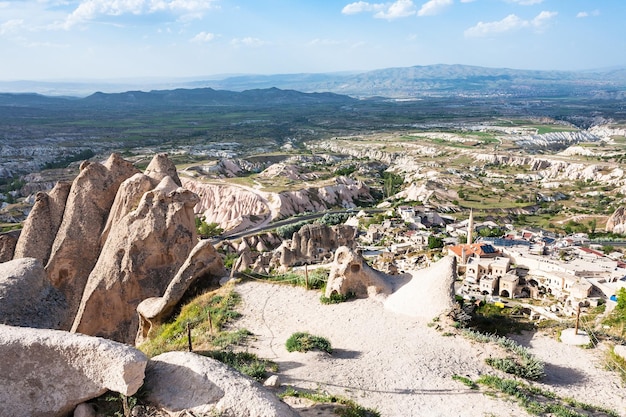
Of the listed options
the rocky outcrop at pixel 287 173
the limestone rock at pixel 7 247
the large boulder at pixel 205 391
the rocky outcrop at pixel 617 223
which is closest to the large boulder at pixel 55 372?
the large boulder at pixel 205 391

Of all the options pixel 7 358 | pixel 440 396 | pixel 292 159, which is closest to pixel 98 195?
pixel 7 358

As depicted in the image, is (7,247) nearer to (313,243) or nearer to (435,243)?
(313,243)

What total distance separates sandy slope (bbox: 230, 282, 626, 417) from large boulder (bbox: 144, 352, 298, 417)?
88.3 inches

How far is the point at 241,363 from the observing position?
12.9m

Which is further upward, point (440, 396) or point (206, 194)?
point (440, 396)

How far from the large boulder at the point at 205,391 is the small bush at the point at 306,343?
506 centimetres

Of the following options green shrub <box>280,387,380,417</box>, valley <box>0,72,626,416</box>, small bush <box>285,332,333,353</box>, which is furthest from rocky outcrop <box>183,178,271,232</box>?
green shrub <box>280,387,380,417</box>

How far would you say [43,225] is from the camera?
74.5 feet

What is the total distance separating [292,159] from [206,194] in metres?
44.0

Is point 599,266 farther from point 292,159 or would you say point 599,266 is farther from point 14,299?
point 292,159

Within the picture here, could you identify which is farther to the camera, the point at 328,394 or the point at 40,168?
the point at 40,168

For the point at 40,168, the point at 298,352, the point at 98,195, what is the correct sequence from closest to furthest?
1. the point at 298,352
2. the point at 98,195
3. the point at 40,168

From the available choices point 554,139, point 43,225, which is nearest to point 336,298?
point 43,225

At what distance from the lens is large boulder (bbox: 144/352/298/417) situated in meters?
8.49
